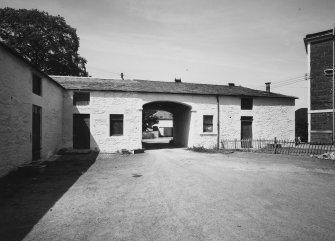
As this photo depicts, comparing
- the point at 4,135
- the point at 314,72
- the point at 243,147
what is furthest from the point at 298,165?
the point at 314,72

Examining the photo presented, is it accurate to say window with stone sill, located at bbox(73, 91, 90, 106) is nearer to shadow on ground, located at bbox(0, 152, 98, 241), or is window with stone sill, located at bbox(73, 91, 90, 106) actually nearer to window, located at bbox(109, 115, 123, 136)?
window, located at bbox(109, 115, 123, 136)

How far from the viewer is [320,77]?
2194 centimetres

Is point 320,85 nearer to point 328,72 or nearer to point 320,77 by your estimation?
point 320,77

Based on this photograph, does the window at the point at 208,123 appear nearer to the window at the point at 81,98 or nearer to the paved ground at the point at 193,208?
the window at the point at 81,98

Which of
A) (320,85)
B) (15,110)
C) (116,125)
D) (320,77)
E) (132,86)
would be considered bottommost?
(116,125)

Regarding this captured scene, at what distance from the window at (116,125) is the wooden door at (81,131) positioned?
1.62 meters

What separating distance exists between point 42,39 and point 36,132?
21.1 meters

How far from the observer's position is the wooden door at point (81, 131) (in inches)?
644

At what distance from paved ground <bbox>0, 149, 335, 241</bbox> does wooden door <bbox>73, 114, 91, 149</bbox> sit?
7.53 metres

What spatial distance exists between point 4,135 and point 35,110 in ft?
10.9

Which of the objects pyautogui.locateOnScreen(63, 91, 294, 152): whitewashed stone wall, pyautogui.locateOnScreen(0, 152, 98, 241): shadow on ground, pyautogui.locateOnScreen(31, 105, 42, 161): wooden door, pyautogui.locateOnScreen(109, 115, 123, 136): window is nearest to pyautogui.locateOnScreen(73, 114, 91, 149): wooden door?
pyautogui.locateOnScreen(63, 91, 294, 152): whitewashed stone wall

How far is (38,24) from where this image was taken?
2708 cm

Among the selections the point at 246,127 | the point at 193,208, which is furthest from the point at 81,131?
the point at 246,127

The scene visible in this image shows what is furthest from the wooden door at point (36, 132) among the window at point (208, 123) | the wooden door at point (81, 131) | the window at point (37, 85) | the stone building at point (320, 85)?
the stone building at point (320, 85)
